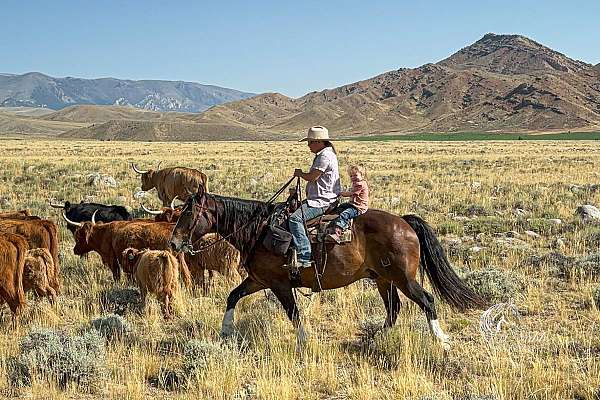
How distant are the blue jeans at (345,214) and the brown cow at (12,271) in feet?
12.6

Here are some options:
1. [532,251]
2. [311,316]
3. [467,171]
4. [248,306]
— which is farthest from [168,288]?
[467,171]

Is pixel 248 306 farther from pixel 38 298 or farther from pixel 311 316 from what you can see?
pixel 38 298

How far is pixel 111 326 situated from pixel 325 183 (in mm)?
3027

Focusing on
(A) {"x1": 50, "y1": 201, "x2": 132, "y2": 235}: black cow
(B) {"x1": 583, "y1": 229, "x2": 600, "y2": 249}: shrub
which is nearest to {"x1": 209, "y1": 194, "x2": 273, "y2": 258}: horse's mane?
(A) {"x1": 50, "y1": 201, "x2": 132, "y2": 235}: black cow

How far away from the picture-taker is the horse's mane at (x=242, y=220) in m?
6.88

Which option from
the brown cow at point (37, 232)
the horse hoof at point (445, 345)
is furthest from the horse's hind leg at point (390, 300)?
the brown cow at point (37, 232)

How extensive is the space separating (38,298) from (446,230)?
8.38 meters

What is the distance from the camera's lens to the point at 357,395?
529 centimetres

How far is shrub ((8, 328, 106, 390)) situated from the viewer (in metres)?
5.61

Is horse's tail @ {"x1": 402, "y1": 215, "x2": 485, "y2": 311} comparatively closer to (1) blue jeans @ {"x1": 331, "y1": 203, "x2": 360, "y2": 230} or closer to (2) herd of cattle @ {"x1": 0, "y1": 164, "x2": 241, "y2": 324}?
(1) blue jeans @ {"x1": 331, "y1": 203, "x2": 360, "y2": 230}

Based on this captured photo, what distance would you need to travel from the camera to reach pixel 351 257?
6.73 meters

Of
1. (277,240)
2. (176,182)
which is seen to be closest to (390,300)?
(277,240)

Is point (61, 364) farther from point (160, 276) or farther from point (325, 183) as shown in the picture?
point (325, 183)

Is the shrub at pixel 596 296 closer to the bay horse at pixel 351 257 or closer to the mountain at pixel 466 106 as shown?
the bay horse at pixel 351 257
